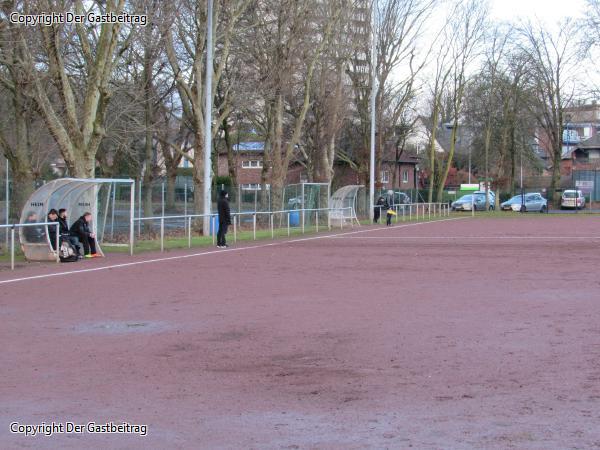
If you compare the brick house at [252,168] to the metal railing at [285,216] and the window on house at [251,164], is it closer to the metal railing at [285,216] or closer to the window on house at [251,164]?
the window on house at [251,164]

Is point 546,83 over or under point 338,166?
over

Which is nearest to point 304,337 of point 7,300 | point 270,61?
point 7,300

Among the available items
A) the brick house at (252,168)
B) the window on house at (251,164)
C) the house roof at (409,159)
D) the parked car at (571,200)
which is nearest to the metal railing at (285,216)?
the parked car at (571,200)

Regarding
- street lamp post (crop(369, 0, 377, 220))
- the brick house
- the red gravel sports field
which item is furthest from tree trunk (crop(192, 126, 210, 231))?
the brick house

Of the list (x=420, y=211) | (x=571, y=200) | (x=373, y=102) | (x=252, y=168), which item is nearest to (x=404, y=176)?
(x=252, y=168)

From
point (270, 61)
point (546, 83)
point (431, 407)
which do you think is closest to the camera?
point (431, 407)

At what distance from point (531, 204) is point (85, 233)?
5074 cm

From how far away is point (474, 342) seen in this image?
9273 millimetres

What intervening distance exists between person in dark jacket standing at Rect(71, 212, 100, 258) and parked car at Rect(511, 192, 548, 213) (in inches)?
1901

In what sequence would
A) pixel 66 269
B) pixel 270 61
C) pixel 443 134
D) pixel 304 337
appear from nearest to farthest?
pixel 304 337
pixel 66 269
pixel 270 61
pixel 443 134

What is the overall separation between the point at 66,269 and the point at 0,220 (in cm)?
2140

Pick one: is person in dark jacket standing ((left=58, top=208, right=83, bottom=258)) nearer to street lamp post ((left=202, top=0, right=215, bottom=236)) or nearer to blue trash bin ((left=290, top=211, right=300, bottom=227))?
street lamp post ((left=202, top=0, right=215, bottom=236))

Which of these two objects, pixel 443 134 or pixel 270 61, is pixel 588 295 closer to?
pixel 270 61

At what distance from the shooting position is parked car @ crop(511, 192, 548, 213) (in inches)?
2551
